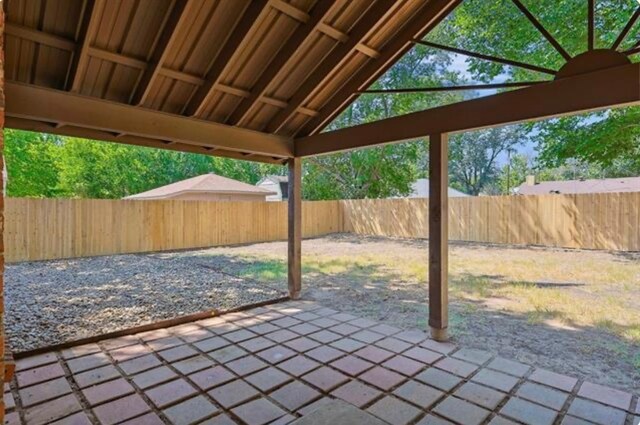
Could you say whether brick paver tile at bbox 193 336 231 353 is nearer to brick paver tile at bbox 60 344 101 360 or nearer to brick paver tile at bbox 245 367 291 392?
brick paver tile at bbox 245 367 291 392

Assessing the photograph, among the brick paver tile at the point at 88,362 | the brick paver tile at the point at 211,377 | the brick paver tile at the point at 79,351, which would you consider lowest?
the brick paver tile at the point at 211,377

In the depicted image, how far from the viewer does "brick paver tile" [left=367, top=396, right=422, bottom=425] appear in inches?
84.0

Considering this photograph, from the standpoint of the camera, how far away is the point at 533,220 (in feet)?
33.9

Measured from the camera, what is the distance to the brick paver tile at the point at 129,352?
2.98 meters

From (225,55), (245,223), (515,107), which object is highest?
(225,55)

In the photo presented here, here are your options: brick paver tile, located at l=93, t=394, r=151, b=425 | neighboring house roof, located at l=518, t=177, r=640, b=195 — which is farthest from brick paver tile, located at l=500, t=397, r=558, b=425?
neighboring house roof, located at l=518, t=177, r=640, b=195

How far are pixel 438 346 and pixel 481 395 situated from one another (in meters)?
0.85

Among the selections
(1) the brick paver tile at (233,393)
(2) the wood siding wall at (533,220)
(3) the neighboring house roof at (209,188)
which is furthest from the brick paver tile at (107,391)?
(3) the neighboring house roof at (209,188)

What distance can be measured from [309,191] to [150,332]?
15421mm

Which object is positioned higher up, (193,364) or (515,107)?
(515,107)

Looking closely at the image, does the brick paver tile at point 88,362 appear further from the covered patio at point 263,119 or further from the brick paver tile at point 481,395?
the brick paver tile at point 481,395

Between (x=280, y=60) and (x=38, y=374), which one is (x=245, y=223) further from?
(x=38, y=374)

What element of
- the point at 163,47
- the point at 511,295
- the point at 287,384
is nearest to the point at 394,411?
the point at 287,384

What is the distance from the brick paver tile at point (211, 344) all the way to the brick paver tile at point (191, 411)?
0.81 metres
